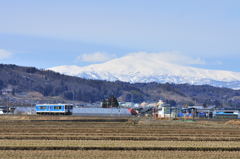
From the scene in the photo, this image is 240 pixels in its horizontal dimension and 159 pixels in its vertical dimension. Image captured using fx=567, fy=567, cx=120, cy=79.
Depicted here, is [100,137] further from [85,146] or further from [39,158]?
[39,158]

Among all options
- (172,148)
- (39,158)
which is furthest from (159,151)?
(39,158)

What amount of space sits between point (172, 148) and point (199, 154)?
3.95 m

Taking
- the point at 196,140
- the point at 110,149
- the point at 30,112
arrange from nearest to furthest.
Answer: the point at 110,149 → the point at 196,140 → the point at 30,112

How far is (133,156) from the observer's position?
37.9 metres

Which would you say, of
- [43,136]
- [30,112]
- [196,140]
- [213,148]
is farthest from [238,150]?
[30,112]

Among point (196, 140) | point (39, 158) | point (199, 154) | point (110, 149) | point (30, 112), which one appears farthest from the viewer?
point (30, 112)

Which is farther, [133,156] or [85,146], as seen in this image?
[85,146]

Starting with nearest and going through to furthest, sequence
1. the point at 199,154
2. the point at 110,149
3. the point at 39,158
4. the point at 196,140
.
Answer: the point at 39,158
the point at 199,154
the point at 110,149
the point at 196,140

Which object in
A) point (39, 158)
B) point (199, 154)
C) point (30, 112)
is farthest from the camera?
point (30, 112)

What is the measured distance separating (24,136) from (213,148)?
19.1 meters

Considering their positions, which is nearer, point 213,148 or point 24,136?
point 213,148

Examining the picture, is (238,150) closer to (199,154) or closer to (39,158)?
(199,154)

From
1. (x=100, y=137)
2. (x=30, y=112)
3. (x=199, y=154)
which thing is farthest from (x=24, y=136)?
(x=30, y=112)

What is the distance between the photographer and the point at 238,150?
141 feet
